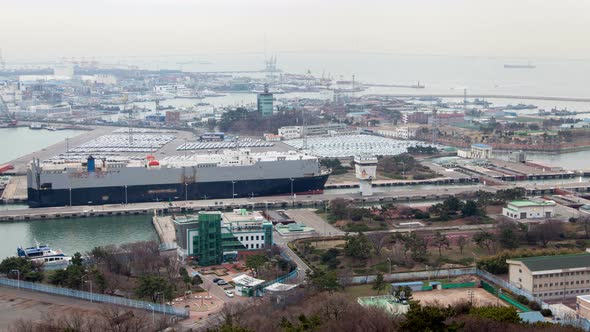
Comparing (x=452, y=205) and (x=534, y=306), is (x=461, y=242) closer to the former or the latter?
(x=452, y=205)

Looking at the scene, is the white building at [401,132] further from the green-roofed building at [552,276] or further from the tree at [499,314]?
the tree at [499,314]

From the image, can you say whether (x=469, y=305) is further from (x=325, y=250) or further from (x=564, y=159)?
(x=564, y=159)

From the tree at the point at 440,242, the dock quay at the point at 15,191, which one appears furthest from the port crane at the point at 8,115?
the tree at the point at 440,242

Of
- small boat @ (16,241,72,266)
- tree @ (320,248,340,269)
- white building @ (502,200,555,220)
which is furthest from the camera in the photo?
white building @ (502,200,555,220)

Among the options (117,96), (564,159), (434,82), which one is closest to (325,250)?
(564,159)

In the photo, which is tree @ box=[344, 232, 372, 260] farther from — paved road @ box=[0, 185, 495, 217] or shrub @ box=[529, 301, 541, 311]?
paved road @ box=[0, 185, 495, 217]

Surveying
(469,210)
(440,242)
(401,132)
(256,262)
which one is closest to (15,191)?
(256,262)

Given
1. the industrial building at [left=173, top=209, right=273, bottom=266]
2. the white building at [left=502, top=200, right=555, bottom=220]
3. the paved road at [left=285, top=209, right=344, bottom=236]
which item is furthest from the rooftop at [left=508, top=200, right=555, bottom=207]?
the industrial building at [left=173, top=209, right=273, bottom=266]
